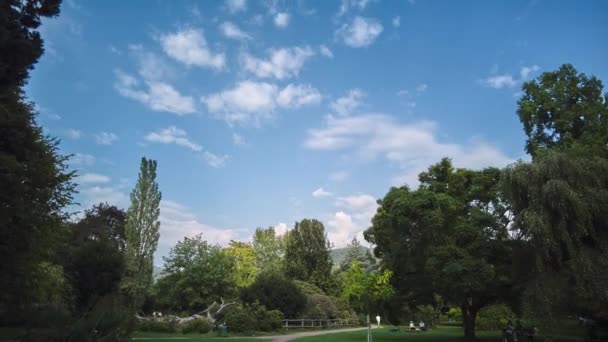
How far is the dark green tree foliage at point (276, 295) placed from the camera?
41.0m

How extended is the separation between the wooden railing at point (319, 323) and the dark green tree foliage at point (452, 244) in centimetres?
1656

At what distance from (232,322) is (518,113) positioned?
26690 mm

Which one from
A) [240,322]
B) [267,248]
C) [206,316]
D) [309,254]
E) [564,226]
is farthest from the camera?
[267,248]

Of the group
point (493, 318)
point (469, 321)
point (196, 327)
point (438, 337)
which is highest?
point (469, 321)

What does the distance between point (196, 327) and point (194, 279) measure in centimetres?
887

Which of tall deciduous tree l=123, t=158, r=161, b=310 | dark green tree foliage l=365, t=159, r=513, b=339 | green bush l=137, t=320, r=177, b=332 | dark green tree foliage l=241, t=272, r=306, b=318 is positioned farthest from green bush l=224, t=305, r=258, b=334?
dark green tree foliage l=365, t=159, r=513, b=339

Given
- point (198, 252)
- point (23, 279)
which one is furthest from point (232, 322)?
point (23, 279)

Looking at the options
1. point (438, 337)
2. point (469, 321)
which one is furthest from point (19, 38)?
point (438, 337)

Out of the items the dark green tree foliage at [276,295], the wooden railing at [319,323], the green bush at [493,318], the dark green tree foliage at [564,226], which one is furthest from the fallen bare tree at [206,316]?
the dark green tree foliage at [564,226]

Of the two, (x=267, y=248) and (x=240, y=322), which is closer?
(x=240, y=322)

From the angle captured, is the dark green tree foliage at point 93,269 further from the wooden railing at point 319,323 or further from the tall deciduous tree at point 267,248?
the tall deciduous tree at point 267,248

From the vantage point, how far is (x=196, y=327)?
34.3 meters

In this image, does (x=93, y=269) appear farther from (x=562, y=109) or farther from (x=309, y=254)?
(x=309, y=254)

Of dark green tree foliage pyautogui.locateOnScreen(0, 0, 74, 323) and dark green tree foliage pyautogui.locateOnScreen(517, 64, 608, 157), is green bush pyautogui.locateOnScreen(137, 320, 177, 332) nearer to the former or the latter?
dark green tree foliage pyautogui.locateOnScreen(0, 0, 74, 323)
